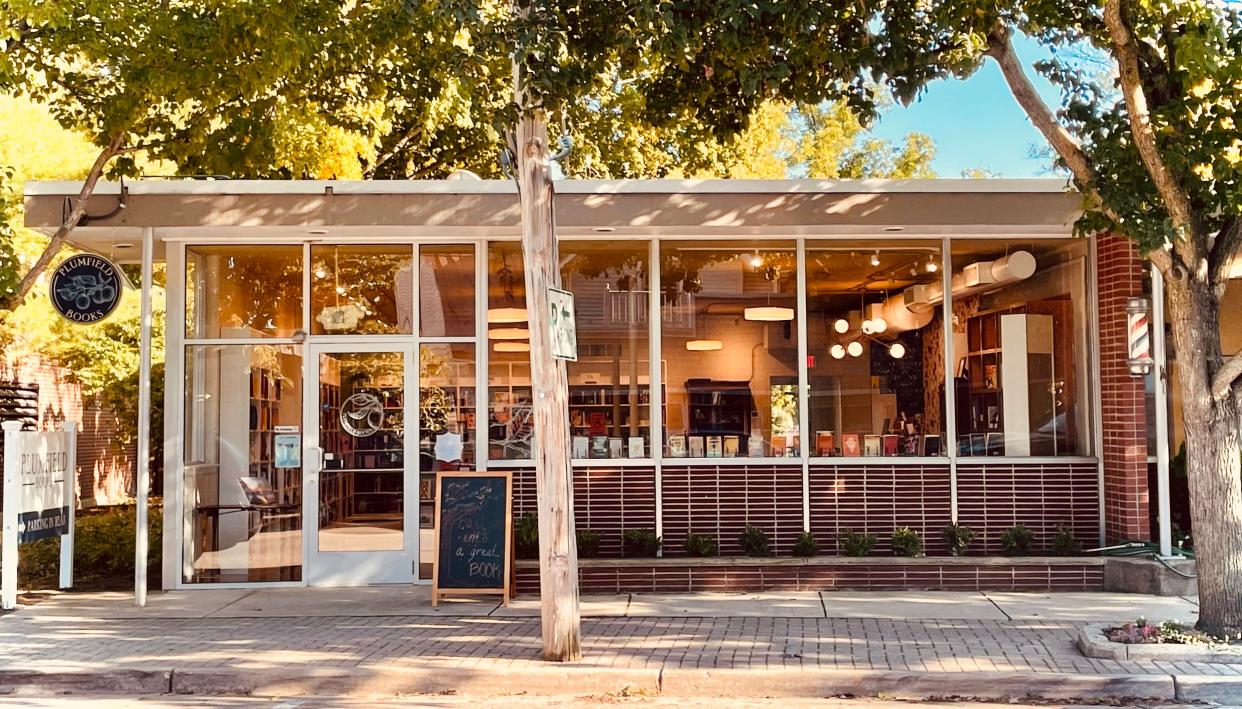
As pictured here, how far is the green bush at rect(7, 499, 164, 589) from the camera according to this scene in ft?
43.7

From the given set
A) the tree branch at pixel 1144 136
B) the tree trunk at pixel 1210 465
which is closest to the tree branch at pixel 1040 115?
the tree branch at pixel 1144 136

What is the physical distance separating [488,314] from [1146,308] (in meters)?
6.24

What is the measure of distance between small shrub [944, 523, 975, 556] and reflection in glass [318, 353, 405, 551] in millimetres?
5356

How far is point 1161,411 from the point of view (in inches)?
464

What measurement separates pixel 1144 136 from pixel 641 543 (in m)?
5.83

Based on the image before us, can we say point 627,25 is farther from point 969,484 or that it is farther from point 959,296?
point 969,484

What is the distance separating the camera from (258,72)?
1196 centimetres

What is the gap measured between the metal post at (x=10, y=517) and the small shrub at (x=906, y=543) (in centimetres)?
820

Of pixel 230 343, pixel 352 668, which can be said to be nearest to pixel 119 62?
pixel 230 343

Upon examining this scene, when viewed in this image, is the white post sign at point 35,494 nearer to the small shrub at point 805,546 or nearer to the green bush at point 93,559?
the green bush at point 93,559

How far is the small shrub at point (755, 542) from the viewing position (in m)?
11.8

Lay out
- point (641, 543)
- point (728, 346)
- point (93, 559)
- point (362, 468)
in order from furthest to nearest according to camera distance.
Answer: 1. point (93, 559)
2. point (728, 346)
3. point (362, 468)
4. point (641, 543)

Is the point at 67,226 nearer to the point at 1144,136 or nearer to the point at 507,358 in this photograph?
the point at 507,358

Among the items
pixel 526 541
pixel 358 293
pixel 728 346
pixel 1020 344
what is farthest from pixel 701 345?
pixel 358 293
